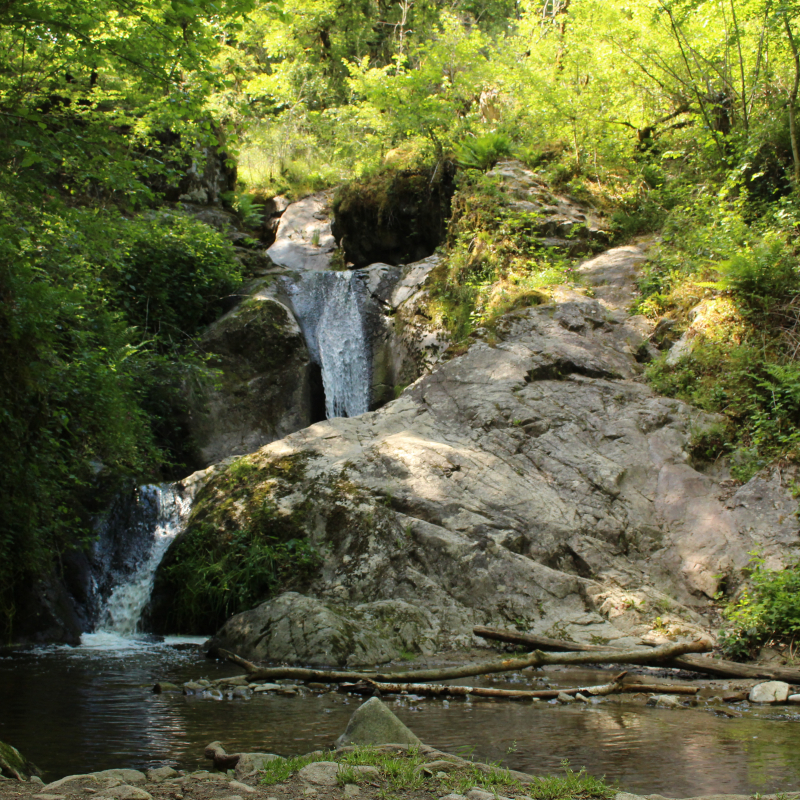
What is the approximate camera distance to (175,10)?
6.56 m

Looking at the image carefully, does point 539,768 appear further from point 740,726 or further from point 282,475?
point 282,475

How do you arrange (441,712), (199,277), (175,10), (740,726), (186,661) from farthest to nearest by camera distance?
(199,277) → (186,661) → (175,10) → (441,712) → (740,726)

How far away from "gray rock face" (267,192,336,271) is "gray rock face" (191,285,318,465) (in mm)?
5672

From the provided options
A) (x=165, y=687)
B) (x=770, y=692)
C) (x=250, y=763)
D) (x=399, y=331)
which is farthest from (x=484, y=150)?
(x=250, y=763)

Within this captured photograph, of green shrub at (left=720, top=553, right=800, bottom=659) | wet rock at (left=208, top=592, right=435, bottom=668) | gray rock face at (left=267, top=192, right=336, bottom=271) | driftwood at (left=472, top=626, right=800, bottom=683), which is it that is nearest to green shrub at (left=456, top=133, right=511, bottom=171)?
gray rock face at (left=267, top=192, right=336, bottom=271)

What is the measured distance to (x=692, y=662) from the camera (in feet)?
20.9

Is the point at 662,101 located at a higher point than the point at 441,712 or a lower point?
higher

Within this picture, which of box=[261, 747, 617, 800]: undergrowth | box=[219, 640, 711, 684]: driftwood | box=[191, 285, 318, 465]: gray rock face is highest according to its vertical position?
box=[191, 285, 318, 465]: gray rock face

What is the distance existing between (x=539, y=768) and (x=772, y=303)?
8127 mm

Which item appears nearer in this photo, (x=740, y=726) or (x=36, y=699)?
(x=740, y=726)

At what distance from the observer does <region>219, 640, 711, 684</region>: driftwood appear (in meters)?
6.04

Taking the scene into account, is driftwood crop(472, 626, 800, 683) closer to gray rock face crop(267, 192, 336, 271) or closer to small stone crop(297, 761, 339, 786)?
small stone crop(297, 761, 339, 786)

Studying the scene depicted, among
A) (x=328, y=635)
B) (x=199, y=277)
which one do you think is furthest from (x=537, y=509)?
(x=199, y=277)

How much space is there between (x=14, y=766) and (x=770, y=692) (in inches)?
213
